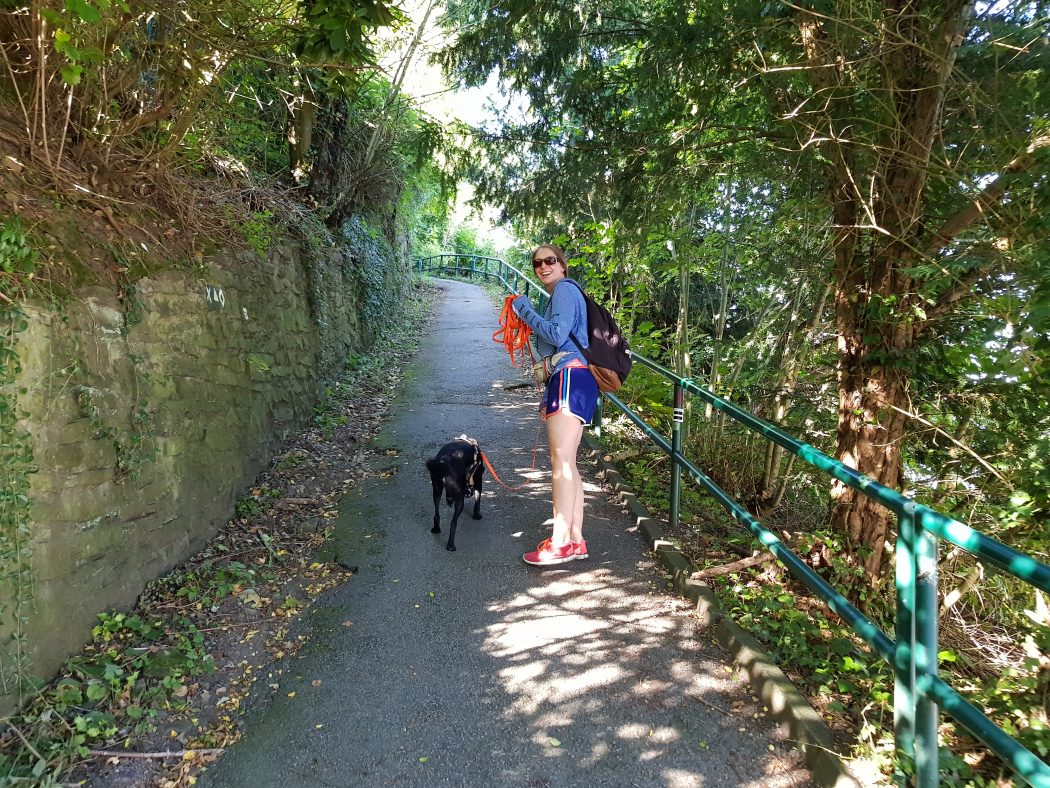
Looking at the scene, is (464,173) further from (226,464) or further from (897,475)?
(897,475)

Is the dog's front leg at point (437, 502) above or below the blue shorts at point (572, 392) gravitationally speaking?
below

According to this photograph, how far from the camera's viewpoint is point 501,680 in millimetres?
2912

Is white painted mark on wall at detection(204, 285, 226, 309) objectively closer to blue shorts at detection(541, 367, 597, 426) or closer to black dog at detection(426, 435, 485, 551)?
black dog at detection(426, 435, 485, 551)

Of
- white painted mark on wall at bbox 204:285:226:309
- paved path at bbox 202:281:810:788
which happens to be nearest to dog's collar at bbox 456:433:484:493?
paved path at bbox 202:281:810:788

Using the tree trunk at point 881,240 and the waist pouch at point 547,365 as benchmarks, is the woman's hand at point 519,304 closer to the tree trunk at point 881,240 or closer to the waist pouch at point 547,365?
the waist pouch at point 547,365

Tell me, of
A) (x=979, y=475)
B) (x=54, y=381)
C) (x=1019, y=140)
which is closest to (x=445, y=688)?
(x=54, y=381)

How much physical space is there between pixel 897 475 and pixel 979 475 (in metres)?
0.52

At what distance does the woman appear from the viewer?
11.7 ft

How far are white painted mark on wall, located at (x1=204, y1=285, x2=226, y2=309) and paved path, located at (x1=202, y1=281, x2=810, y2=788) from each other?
2.05m

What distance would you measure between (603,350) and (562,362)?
10.3 inches

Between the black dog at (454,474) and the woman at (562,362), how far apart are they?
80cm

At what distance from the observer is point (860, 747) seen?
2197 mm

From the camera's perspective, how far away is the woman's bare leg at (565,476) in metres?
3.70

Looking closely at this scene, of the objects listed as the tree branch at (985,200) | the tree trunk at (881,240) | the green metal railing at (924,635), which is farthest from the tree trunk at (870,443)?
the green metal railing at (924,635)
